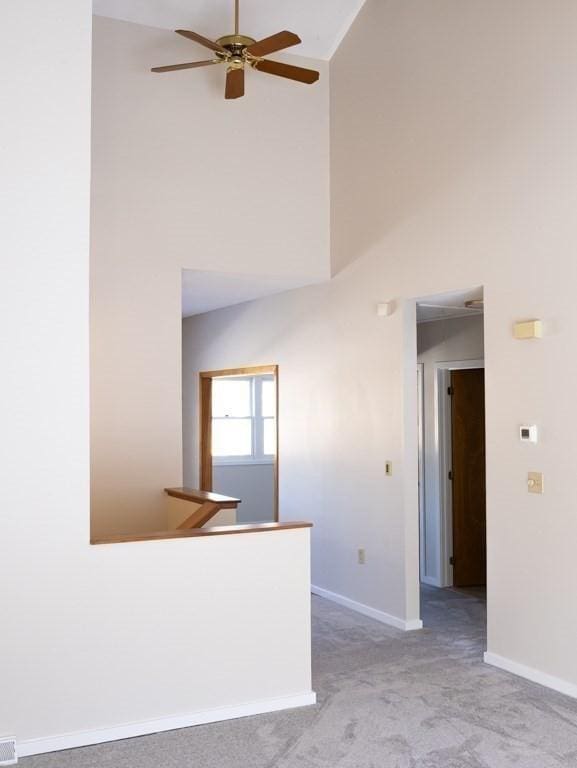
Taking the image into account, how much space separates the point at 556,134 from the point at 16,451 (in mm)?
3210

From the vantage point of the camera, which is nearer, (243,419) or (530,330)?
(530,330)

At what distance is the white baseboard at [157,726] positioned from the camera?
147 inches

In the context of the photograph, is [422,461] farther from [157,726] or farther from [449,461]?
[157,726]

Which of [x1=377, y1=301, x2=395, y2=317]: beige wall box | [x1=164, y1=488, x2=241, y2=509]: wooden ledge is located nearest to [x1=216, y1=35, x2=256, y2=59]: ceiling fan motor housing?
[x1=377, y1=301, x2=395, y2=317]: beige wall box

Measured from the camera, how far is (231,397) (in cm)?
1038

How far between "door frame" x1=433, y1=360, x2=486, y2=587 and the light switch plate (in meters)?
2.45

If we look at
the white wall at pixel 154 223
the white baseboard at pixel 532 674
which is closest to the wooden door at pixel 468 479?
the white wall at pixel 154 223

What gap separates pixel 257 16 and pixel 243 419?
5.33 m

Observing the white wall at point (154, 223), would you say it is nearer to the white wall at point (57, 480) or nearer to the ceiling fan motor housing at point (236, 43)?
the ceiling fan motor housing at point (236, 43)

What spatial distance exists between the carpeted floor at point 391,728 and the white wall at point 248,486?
500 centimetres

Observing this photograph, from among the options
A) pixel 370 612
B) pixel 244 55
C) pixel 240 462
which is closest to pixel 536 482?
pixel 370 612

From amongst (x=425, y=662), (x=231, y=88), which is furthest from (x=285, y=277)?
(x=425, y=662)

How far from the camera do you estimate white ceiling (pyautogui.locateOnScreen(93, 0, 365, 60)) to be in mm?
5840

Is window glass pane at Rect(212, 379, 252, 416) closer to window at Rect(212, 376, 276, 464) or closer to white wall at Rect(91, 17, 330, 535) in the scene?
window at Rect(212, 376, 276, 464)
